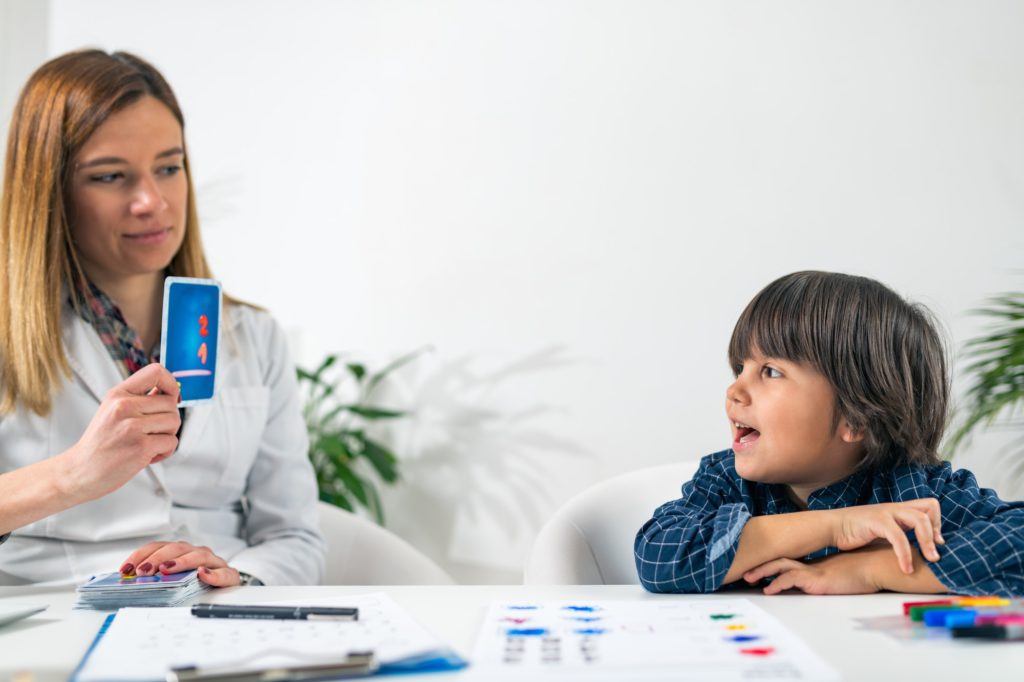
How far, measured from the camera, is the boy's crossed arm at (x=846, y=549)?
107 cm

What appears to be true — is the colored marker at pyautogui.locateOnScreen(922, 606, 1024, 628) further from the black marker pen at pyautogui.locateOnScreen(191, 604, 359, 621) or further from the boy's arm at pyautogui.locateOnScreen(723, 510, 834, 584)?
the black marker pen at pyautogui.locateOnScreen(191, 604, 359, 621)

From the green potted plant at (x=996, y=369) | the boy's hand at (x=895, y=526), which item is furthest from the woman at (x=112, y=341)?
the green potted plant at (x=996, y=369)

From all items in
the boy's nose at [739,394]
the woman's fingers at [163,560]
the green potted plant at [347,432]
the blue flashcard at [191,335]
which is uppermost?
the blue flashcard at [191,335]

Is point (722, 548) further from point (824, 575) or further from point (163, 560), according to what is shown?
point (163, 560)

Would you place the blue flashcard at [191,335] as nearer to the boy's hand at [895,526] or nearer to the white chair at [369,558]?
the white chair at [369,558]

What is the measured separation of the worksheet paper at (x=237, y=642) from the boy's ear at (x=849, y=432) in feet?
2.10

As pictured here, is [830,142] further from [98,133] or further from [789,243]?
[98,133]

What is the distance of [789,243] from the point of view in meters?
2.34

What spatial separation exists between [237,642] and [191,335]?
0.49 meters

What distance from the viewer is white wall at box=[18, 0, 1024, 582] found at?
88.7 inches

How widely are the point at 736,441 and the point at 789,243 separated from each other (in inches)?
47.7

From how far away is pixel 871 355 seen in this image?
1.23 m

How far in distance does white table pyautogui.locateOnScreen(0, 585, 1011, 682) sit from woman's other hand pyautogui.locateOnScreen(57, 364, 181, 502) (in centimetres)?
15

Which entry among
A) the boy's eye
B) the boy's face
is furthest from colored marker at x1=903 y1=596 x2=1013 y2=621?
the boy's eye
